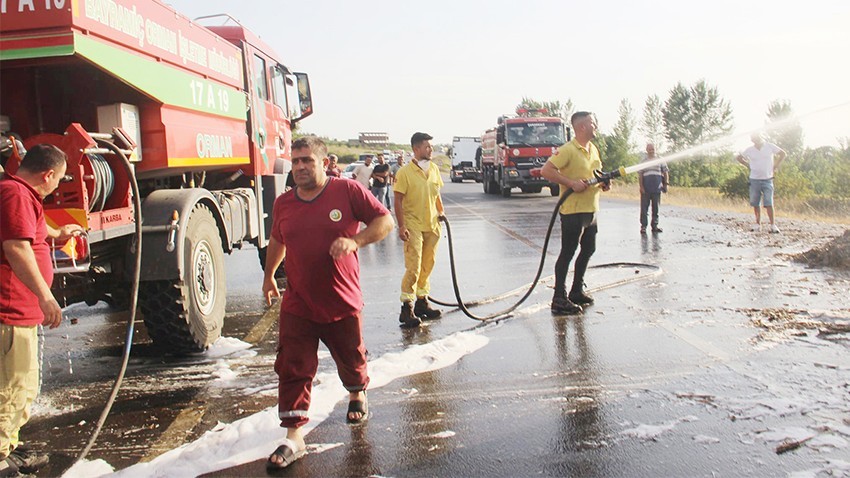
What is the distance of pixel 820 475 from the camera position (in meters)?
3.64

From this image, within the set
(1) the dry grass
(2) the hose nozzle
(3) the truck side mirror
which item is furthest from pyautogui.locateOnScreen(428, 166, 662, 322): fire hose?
(1) the dry grass

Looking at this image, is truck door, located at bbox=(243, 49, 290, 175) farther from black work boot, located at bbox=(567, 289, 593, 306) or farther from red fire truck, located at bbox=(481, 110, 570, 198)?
red fire truck, located at bbox=(481, 110, 570, 198)

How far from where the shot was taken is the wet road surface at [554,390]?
13.3ft

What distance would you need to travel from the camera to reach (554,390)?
523 centimetres

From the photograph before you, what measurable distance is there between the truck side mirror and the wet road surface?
369 centimetres

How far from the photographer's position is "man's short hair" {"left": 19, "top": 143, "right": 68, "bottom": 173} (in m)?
4.09

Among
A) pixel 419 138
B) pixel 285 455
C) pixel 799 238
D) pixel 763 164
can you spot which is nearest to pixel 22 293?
pixel 285 455

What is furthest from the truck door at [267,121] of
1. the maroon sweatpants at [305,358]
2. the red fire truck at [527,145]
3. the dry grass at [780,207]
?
the red fire truck at [527,145]

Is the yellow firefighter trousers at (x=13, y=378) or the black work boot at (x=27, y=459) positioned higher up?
the yellow firefighter trousers at (x=13, y=378)

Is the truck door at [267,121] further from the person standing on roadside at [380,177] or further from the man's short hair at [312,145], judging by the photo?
the person standing on roadside at [380,177]

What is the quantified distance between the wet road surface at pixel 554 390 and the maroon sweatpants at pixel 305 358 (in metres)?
0.27

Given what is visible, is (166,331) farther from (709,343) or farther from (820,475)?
(820,475)

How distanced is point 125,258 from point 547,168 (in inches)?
155

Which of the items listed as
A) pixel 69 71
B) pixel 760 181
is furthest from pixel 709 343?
pixel 760 181
